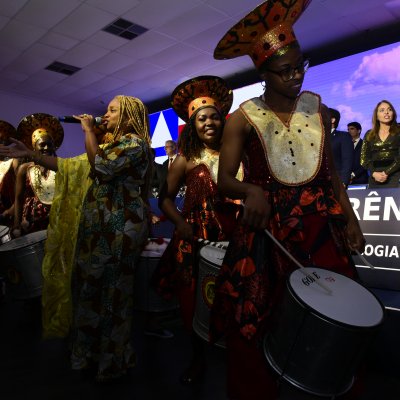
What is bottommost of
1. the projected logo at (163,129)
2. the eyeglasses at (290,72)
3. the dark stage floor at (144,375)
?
the dark stage floor at (144,375)

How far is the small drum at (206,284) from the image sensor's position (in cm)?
176

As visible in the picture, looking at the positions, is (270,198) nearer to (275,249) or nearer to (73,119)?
(275,249)

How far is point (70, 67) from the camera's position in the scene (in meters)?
8.38

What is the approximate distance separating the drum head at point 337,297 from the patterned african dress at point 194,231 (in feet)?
3.34

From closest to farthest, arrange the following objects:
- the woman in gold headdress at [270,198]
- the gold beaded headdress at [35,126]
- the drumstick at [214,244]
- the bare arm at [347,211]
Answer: the woman in gold headdress at [270,198] → the bare arm at [347,211] → the drumstick at [214,244] → the gold beaded headdress at [35,126]

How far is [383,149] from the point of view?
15.6ft

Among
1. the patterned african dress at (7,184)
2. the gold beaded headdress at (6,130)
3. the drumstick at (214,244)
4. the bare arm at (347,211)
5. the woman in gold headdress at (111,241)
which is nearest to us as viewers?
the bare arm at (347,211)

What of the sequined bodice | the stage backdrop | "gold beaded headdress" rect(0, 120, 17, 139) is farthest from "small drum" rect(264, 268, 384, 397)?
the stage backdrop

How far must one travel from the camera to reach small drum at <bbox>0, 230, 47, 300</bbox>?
110 inches

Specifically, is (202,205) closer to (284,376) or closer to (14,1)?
(284,376)

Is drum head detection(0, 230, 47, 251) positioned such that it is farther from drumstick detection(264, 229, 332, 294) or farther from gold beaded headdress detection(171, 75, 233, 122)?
drumstick detection(264, 229, 332, 294)

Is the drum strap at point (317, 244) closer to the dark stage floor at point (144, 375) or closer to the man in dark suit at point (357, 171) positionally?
the dark stage floor at point (144, 375)

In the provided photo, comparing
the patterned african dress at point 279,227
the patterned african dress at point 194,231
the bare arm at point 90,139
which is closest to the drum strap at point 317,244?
the patterned african dress at point 279,227

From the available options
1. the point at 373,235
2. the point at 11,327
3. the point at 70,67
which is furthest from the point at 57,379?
the point at 70,67
